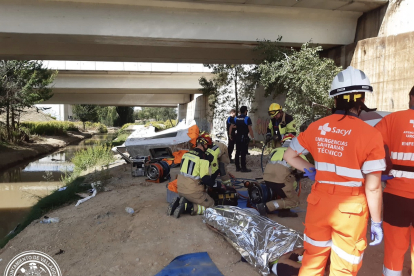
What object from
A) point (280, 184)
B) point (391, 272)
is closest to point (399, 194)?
point (391, 272)

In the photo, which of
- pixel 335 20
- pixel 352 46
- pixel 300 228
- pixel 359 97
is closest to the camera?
pixel 359 97

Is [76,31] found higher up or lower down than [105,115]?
higher up

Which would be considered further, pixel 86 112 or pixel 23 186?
pixel 86 112

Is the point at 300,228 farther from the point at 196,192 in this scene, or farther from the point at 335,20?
the point at 335,20

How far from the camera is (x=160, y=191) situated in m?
6.06

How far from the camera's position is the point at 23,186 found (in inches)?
403

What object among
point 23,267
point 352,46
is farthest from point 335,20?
point 23,267

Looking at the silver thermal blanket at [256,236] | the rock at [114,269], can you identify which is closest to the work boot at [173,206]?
the silver thermal blanket at [256,236]

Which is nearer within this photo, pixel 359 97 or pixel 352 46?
pixel 359 97

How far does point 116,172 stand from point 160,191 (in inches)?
135

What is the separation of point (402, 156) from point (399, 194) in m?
0.30

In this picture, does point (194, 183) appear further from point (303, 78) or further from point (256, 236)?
point (303, 78)

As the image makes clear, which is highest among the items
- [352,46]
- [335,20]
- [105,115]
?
[335,20]

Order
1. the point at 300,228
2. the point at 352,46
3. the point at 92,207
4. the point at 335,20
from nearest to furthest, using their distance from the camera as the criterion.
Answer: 1. the point at 300,228
2. the point at 92,207
3. the point at 352,46
4. the point at 335,20
